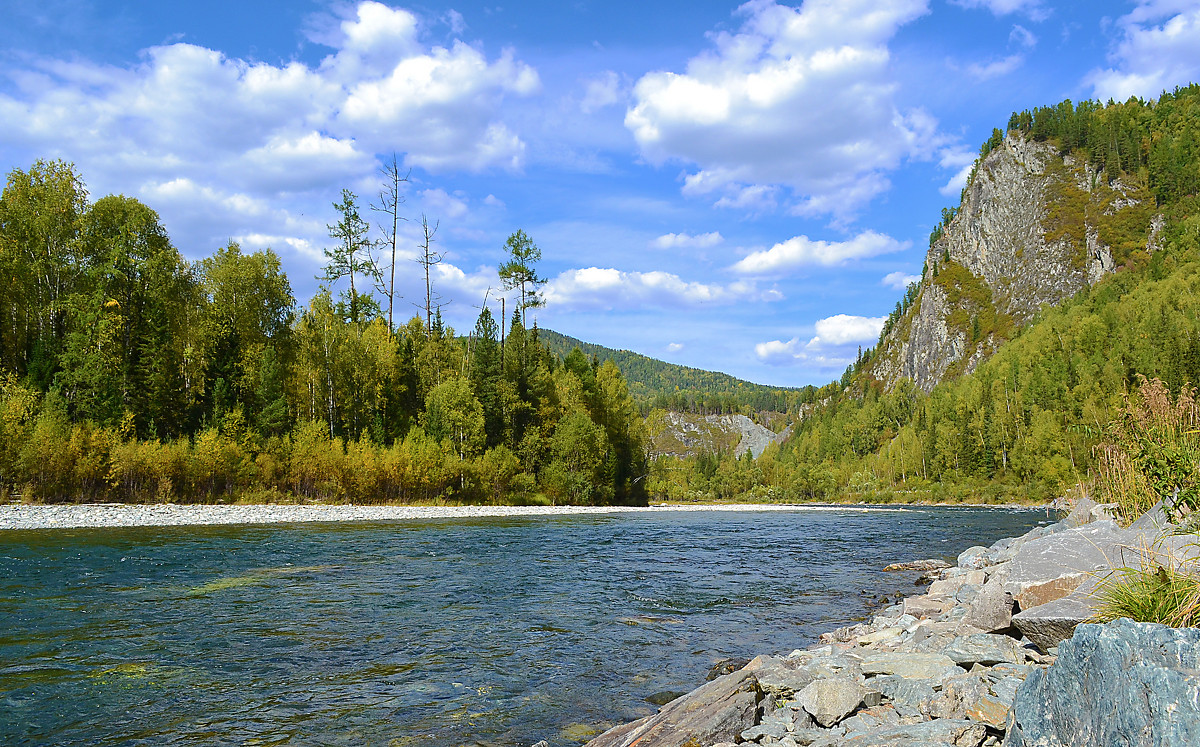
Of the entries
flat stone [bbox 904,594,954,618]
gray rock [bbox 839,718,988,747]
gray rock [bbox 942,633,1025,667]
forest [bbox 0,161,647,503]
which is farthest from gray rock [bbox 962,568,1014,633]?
forest [bbox 0,161,647,503]

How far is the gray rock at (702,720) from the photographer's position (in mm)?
6246

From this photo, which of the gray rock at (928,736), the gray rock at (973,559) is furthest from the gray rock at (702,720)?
the gray rock at (973,559)

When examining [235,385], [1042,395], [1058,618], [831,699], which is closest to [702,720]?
[831,699]

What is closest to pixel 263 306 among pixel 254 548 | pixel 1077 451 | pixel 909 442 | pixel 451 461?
pixel 451 461

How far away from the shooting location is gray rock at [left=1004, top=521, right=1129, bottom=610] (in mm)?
8156

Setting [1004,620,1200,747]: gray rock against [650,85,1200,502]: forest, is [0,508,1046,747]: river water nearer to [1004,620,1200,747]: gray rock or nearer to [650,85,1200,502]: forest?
[1004,620,1200,747]: gray rock

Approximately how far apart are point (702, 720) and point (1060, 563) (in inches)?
226

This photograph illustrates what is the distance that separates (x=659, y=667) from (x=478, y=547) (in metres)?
16.7

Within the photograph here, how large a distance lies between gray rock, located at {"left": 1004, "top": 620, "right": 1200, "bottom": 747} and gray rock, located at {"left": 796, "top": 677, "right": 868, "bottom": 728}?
7.14 feet

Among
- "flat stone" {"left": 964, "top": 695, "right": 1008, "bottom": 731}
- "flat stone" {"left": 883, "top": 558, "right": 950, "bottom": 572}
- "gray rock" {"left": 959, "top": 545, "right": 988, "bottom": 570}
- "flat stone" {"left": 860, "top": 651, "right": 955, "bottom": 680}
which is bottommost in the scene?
"flat stone" {"left": 883, "top": 558, "right": 950, "bottom": 572}

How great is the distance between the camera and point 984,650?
7.23m

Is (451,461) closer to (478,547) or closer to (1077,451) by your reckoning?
(478,547)

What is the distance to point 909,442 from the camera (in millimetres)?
140875

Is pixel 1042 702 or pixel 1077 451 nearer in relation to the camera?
pixel 1042 702
